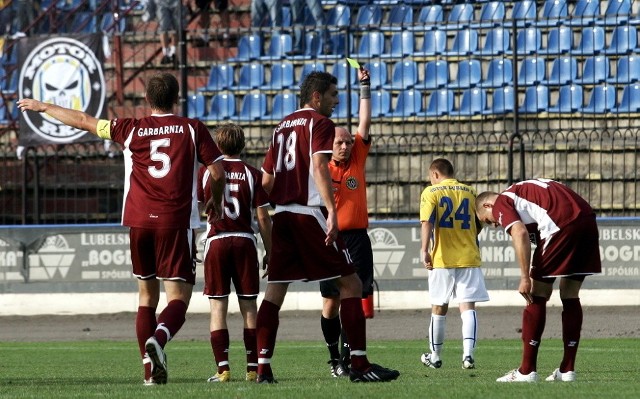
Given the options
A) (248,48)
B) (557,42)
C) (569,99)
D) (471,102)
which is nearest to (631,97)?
(569,99)

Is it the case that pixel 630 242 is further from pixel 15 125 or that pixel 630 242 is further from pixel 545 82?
pixel 15 125

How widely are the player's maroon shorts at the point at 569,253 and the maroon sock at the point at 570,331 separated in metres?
0.30

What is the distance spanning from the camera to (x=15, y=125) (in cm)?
2219

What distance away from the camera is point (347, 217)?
10.3m

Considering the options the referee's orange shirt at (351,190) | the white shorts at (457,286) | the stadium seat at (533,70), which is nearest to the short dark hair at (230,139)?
the referee's orange shirt at (351,190)

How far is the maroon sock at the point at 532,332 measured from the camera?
29.9 feet

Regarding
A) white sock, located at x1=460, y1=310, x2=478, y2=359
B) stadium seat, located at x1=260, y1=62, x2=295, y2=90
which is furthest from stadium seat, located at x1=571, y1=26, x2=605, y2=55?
white sock, located at x1=460, y1=310, x2=478, y2=359

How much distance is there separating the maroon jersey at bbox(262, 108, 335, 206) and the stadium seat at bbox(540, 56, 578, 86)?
11859 millimetres

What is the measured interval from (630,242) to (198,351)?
6773mm

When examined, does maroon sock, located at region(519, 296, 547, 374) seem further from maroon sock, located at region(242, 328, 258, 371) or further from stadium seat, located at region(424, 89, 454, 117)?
stadium seat, located at region(424, 89, 454, 117)

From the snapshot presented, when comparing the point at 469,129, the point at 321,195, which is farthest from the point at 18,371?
the point at 469,129

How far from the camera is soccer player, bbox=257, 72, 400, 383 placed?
8586mm

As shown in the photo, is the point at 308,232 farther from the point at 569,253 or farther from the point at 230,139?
the point at 569,253

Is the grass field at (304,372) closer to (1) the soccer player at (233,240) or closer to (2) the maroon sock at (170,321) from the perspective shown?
(2) the maroon sock at (170,321)
